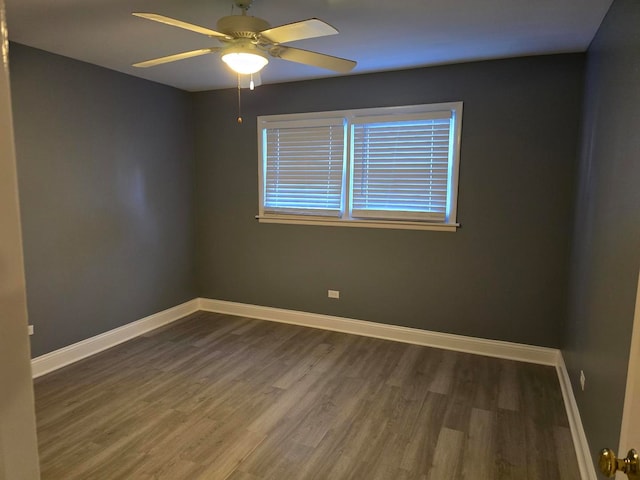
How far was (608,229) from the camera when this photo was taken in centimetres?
208

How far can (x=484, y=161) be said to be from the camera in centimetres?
361

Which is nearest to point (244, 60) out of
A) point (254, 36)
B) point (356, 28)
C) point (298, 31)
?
point (254, 36)

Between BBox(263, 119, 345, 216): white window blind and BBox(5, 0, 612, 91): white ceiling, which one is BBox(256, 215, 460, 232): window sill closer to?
BBox(263, 119, 345, 216): white window blind

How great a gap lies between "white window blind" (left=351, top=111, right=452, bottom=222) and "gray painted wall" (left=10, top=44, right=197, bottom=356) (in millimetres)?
2074

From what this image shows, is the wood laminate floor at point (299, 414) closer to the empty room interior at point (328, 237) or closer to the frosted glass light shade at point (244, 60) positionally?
the empty room interior at point (328, 237)

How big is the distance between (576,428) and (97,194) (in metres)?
4.12

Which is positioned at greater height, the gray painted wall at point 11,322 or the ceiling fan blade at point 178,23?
→ the ceiling fan blade at point 178,23

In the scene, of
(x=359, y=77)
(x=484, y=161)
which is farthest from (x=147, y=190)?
(x=484, y=161)

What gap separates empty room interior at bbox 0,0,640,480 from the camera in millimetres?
2350

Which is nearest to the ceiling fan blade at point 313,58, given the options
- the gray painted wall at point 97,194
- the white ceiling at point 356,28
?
the white ceiling at point 356,28

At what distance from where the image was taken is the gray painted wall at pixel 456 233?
3.42m

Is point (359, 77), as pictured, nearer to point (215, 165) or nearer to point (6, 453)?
point (215, 165)

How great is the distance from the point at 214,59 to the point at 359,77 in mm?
1380

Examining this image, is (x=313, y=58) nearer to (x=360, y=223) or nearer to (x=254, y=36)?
(x=254, y=36)
